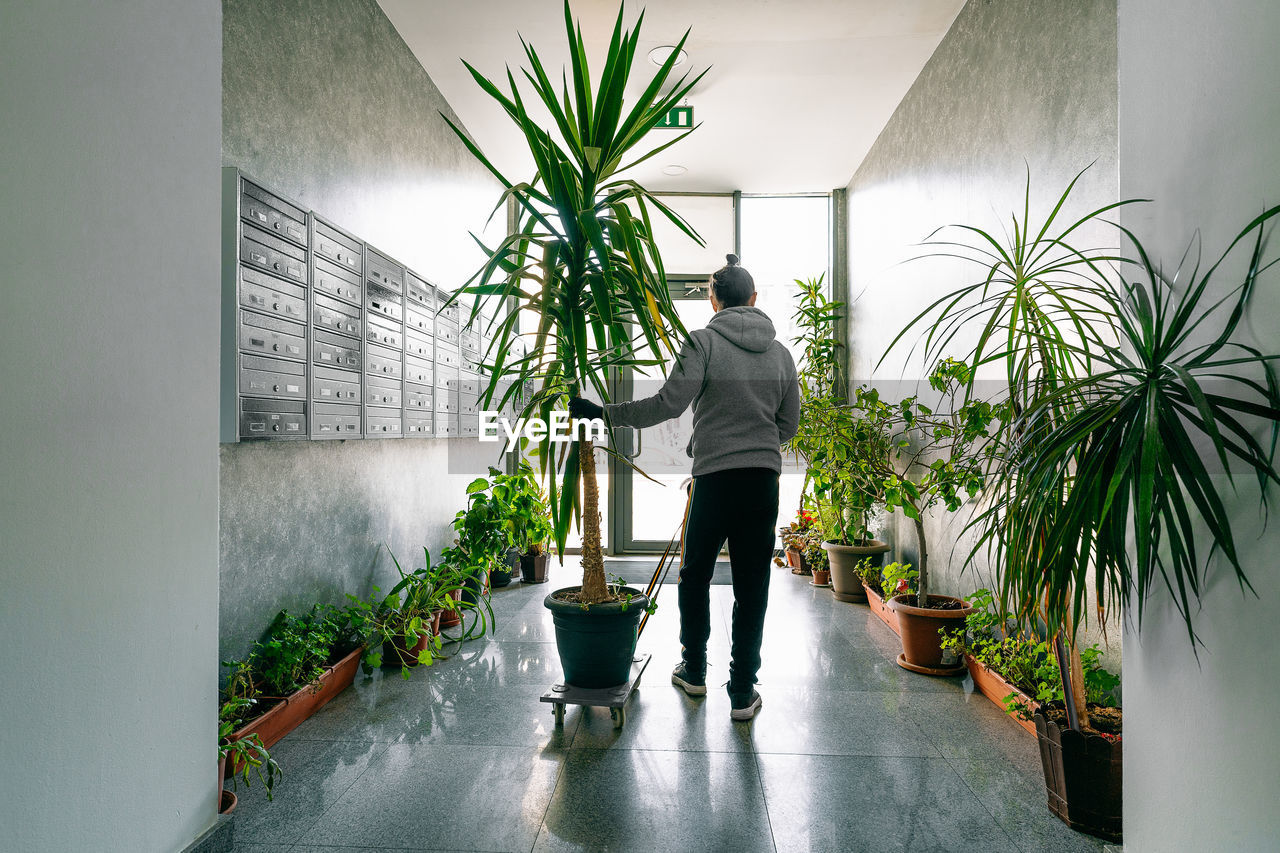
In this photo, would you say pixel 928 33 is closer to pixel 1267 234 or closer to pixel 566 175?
pixel 566 175

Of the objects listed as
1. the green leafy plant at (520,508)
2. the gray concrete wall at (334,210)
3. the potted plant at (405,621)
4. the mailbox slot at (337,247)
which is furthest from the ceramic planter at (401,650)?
the mailbox slot at (337,247)

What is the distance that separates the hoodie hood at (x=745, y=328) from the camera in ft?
7.91

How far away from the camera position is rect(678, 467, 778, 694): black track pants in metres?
2.37

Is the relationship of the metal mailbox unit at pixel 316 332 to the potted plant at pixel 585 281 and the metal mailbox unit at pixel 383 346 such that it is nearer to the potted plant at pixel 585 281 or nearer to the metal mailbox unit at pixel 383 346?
the metal mailbox unit at pixel 383 346

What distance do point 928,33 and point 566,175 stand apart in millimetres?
2433

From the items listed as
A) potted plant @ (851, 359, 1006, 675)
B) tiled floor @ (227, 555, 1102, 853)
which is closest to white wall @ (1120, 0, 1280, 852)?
tiled floor @ (227, 555, 1102, 853)

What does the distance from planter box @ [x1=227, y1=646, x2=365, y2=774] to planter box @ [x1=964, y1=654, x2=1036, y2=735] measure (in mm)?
2276

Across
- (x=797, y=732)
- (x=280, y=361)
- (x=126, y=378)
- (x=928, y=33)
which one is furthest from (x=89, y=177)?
(x=928, y=33)

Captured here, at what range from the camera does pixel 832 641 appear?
3.39 metres

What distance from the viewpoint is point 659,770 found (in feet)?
6.73

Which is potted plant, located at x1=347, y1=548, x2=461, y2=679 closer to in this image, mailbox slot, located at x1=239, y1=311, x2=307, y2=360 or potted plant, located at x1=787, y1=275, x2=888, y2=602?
mailbox slot, located at x1=239, y1=311, x2=307, y2=360

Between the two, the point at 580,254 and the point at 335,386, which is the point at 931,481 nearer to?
the point at 580,254

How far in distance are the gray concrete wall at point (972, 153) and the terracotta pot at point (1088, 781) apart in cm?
51

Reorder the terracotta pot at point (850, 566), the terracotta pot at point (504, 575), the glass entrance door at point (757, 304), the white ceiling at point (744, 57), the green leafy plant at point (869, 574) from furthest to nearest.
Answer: the glass entrance door at point (757, 304)
the terracotta pot at point (504, 575)
the terracotta pot at point (850, 566)
the green leafy plant at point (869, 574)
the white ceiling at point (744, 57)
